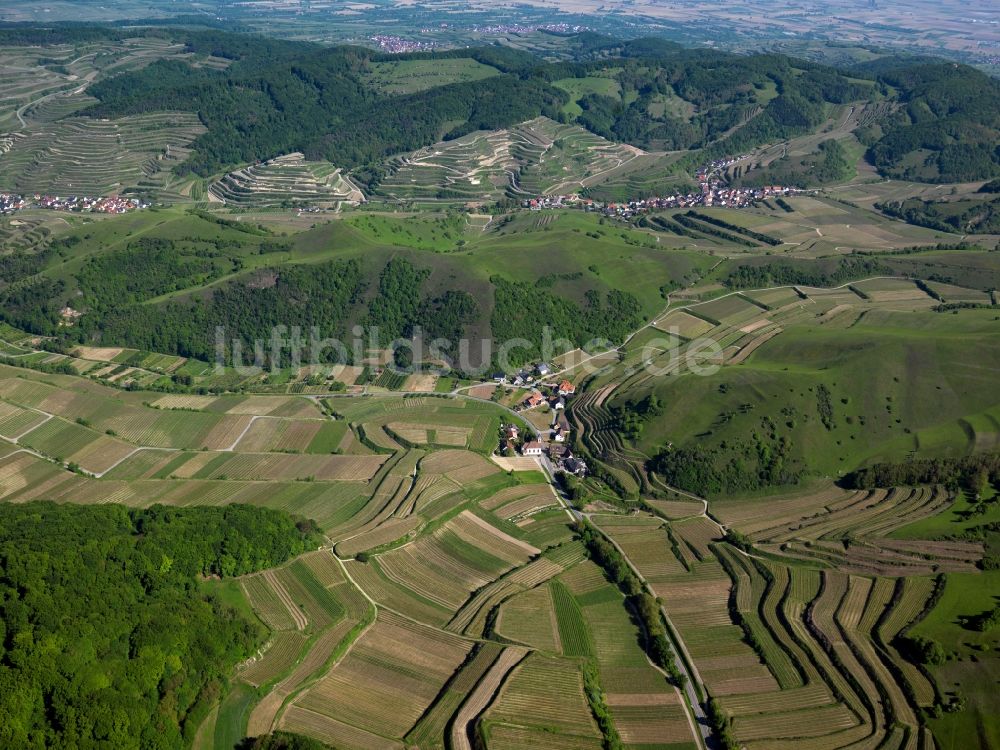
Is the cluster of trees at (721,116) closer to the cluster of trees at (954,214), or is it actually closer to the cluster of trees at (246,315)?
the cluster of trees at (954,214)

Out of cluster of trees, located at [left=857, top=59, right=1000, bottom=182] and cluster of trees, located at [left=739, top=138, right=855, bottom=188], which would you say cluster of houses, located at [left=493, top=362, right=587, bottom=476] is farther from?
cluster of trees, located at [left=857, top=59, right=1000, bottom=182]

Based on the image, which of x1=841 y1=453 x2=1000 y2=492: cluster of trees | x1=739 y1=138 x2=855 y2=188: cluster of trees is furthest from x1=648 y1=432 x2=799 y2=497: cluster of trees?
x1=739 y1=138 x2=855 y2=188: cluster of trees

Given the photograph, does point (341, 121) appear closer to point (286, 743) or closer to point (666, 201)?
point (666, 201)

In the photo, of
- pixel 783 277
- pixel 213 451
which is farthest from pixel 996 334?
pixel 213 451

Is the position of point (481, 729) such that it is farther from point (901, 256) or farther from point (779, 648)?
point (901, 256)

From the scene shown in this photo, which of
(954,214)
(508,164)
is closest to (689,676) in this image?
(954,214)
